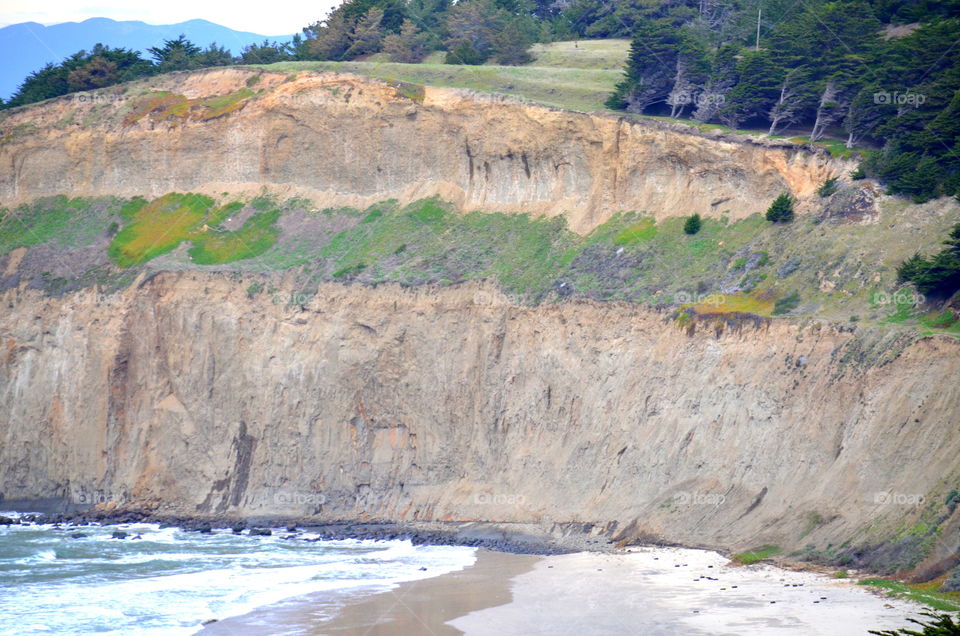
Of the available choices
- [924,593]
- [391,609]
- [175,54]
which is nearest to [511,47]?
[175,54]

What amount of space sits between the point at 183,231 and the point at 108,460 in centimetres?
1044

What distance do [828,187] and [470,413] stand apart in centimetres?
1379

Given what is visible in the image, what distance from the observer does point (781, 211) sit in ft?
123

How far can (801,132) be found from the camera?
138 feet

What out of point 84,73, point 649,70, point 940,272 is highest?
point 84,73

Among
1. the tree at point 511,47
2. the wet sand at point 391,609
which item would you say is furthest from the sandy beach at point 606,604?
the tree at point 511,47

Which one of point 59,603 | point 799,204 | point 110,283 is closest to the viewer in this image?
point 59,603

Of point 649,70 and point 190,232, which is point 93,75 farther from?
point 649,70

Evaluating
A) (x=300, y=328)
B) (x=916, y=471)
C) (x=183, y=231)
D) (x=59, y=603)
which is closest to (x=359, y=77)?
(x=183, y=231)

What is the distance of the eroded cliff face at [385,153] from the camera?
133 feet

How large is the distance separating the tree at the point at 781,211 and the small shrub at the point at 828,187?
3.41 ft

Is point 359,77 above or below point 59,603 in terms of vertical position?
above

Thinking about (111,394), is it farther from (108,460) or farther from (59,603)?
(59,603)

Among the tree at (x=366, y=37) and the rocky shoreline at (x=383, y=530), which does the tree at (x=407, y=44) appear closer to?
the tree at (x=366, y=37)
